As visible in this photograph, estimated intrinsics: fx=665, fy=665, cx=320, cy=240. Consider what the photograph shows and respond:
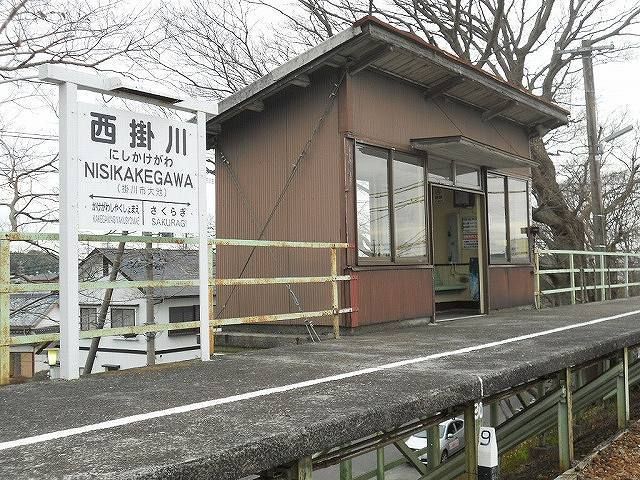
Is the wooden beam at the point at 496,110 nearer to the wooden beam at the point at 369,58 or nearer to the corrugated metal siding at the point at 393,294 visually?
the corrugated metal siding at the point at 393,294

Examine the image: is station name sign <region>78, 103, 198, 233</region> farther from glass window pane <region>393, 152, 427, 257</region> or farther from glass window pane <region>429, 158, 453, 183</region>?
glass window pane <region>429, 158, 453, 183</region>

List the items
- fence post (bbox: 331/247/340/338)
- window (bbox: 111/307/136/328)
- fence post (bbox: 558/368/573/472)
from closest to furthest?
fence post (bbox: 558/368/573/472), fence post (bbox: 331/247/340/338), window (bbox: 111/307/136/328)

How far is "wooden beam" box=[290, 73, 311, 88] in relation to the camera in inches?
340

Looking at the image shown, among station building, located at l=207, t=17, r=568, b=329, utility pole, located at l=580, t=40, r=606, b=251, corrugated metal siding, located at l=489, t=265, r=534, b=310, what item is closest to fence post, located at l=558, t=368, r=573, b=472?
station building, located at l=207, t=17, r=568, b=329

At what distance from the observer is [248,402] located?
397 cm

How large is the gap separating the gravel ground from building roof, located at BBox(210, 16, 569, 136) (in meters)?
5.25

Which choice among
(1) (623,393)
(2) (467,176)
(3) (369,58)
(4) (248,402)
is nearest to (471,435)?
(4) (248,402)

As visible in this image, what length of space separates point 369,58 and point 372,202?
186 cm

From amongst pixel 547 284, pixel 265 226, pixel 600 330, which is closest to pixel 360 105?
pixel 265 226

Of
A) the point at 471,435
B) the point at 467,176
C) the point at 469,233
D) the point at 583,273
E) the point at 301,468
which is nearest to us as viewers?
the point at 301,468

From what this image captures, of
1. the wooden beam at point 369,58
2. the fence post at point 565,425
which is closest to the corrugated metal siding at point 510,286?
the wooden beam at point 369,58

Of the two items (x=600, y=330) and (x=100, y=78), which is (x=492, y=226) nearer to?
(x=600, y=330)

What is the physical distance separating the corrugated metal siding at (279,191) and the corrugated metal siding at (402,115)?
44cm

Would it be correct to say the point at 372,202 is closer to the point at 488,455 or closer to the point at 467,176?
the point at 467,176
